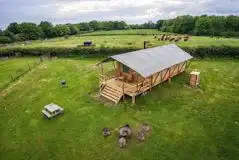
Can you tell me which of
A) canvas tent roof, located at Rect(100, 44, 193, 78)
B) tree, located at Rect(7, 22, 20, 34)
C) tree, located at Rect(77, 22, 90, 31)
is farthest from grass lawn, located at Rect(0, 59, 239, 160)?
tree, located at Rect(77, 22, 90, 31)

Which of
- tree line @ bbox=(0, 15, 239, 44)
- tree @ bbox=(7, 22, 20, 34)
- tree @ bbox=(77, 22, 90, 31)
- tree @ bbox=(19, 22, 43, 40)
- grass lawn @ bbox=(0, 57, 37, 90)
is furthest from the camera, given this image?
tree @ bbox=(77, 22, 90, 31)

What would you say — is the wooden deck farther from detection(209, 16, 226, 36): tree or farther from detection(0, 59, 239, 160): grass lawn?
detection(209, 16, 226, 36): tree

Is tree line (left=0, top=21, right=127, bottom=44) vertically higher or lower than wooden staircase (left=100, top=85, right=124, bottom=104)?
higher

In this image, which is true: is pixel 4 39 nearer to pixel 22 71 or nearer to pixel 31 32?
pixel 31 32

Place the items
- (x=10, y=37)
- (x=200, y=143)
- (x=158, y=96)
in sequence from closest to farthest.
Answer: (x=200, y=143) < (x=158, y=96) < (x=10, y=37)

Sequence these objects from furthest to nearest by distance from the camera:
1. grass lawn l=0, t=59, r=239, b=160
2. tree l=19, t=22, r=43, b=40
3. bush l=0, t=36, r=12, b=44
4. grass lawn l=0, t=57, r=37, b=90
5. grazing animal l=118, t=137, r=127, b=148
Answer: tree l=19, t=22, r=43, b=40
bush l=0, t=36, r=12, b=44
grass lawn l=0, t=57, r=37, b=90
grazing animal l=118, t=137, r=127, b=148
grass lawn l=0, t=59, r=239, b=160

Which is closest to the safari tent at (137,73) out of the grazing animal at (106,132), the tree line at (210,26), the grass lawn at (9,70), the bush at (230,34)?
the grazing animal at (106,132)

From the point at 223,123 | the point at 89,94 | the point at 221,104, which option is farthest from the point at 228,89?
the point at 89,94

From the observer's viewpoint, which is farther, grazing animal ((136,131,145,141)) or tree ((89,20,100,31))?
tree ((89,20,100,31))

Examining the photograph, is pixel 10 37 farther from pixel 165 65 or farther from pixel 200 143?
pixel 200 143
